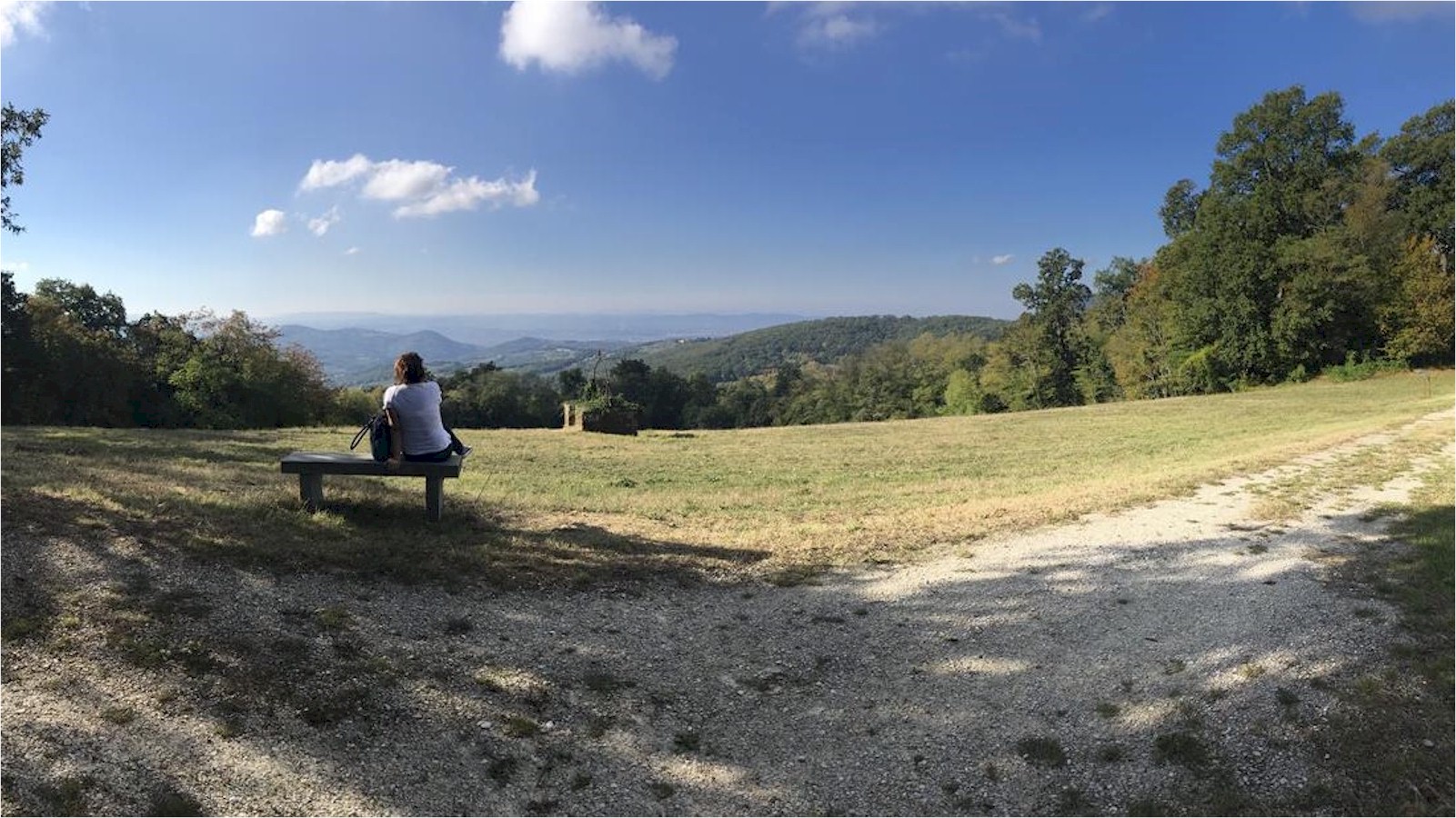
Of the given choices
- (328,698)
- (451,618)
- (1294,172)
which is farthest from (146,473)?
(1294,172)

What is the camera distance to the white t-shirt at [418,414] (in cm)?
711

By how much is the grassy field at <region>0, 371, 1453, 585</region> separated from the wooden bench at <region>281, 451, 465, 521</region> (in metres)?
0.22

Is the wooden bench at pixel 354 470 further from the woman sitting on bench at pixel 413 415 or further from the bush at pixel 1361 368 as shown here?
the bush at pixel 1361 368

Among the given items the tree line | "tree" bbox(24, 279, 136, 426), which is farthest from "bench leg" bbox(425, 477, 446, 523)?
"tree" bbox(24, 279, 136, 426)

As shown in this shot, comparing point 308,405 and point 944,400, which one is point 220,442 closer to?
point 308,405

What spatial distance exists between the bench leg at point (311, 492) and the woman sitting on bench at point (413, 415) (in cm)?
104

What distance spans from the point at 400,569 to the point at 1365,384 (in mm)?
41641

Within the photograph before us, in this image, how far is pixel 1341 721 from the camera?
416cm

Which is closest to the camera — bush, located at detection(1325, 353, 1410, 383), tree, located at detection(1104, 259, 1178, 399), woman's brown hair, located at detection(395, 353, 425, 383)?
woman's brown hair, located at detection(395, 353, 425, 383)

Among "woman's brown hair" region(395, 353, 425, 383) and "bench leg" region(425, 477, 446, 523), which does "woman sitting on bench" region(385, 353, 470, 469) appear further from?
"bench leg" region(425, 477, 446, 523)

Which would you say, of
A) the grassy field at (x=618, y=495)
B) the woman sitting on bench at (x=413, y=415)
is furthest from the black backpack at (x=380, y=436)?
the grassy field at (x=618, y=495)

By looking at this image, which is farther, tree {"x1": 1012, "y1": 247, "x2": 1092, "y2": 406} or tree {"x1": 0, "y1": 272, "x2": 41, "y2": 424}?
tree {"x1": 1012, "y1": 247, "x2": 1092, "y2": 406}

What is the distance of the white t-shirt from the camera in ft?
23.3

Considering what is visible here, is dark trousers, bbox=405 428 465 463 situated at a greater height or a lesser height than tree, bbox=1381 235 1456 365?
lesser
